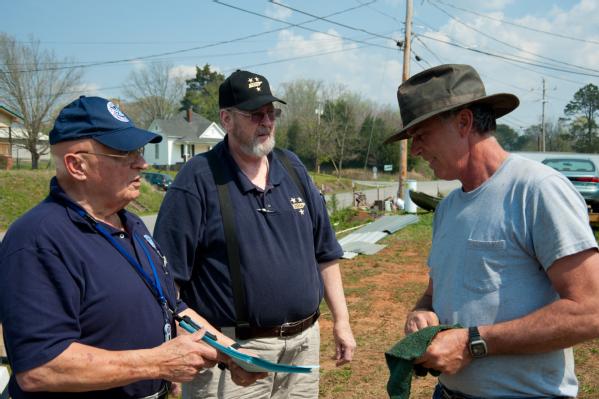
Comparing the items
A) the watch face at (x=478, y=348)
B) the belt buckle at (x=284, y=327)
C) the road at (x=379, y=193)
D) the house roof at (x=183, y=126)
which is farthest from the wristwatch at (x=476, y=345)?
the house roof at (x=183, y=126)

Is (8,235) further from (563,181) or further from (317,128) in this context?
(317,128)

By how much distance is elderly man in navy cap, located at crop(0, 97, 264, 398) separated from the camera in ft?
6.07

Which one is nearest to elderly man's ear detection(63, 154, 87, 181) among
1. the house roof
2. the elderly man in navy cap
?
the elderly man in navy cap

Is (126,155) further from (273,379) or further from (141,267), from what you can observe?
(273,379)

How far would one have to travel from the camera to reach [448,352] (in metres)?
1.95

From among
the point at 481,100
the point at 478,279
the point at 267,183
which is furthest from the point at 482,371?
the point at 267,183

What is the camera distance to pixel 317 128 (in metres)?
54.7

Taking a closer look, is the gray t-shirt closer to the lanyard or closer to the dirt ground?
the lanyard

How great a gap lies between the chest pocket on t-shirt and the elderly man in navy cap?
3.55 feet

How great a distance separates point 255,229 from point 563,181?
1666 millimetres

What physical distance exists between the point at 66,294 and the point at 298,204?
5.29 feet

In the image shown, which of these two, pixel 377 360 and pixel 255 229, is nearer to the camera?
pixel 255 229

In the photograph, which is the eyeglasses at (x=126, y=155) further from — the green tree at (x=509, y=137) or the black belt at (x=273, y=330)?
the green tree at (x=509, y=137)

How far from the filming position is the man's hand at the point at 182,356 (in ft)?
6.79
